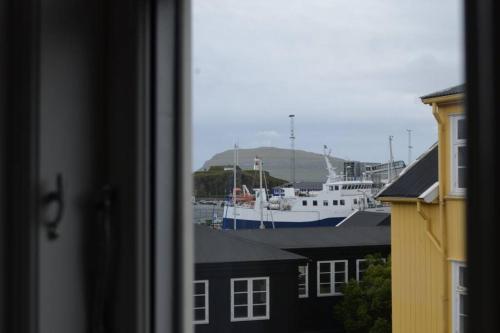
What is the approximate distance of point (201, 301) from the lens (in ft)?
2.55

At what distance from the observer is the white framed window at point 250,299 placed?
0.89 metres

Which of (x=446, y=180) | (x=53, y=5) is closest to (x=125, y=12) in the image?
(x=53, y=5)

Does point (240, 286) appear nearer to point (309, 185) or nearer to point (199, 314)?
point (199, 314)

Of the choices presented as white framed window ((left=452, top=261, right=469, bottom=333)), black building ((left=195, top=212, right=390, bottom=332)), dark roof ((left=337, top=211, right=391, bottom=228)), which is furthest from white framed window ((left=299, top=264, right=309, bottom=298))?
white framed window ((left=452, top=261, right=469, bottom=333))

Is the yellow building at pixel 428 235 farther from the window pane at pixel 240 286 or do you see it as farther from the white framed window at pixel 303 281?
the window pane at pixel 240 286

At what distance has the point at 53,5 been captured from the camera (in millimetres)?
488

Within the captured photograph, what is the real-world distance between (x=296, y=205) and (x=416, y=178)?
0.22 meters

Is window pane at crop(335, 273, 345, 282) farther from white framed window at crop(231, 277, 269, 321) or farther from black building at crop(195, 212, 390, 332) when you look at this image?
white framed window at crop(231, 277, 269, 321)

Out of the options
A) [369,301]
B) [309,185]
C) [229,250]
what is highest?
[309,185]

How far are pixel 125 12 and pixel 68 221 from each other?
0.63 ft

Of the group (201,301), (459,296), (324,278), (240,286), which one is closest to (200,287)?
(201,301)

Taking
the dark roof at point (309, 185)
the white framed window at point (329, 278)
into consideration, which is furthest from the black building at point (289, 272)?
the dark roof at point (309, 185)

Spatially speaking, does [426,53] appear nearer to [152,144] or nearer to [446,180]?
[446,180]

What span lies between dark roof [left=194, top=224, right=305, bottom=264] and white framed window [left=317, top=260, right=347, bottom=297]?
5cm
